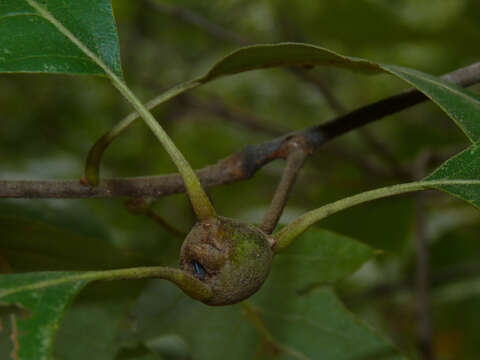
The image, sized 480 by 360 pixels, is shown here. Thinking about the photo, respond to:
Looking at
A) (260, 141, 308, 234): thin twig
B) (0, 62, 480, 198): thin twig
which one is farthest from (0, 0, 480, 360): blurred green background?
(260, 141, 308, 234): thin twig

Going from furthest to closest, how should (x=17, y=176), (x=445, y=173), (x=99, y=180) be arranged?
1. (x=17, y=176)
2. (x=99, y=180)
3. (x=445, y=173)

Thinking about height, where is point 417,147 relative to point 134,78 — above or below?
below

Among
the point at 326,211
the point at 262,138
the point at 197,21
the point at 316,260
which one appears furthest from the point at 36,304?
the point at 262,138

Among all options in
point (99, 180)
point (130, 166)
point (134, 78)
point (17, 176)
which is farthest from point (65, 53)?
point (130, 166)

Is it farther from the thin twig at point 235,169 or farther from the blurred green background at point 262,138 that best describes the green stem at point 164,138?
the blurred green background at point 262,138

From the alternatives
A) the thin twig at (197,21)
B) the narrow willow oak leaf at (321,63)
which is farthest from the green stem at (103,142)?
the thin twig at (197,21)

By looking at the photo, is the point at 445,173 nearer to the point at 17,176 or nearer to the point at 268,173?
the point at 17,176
